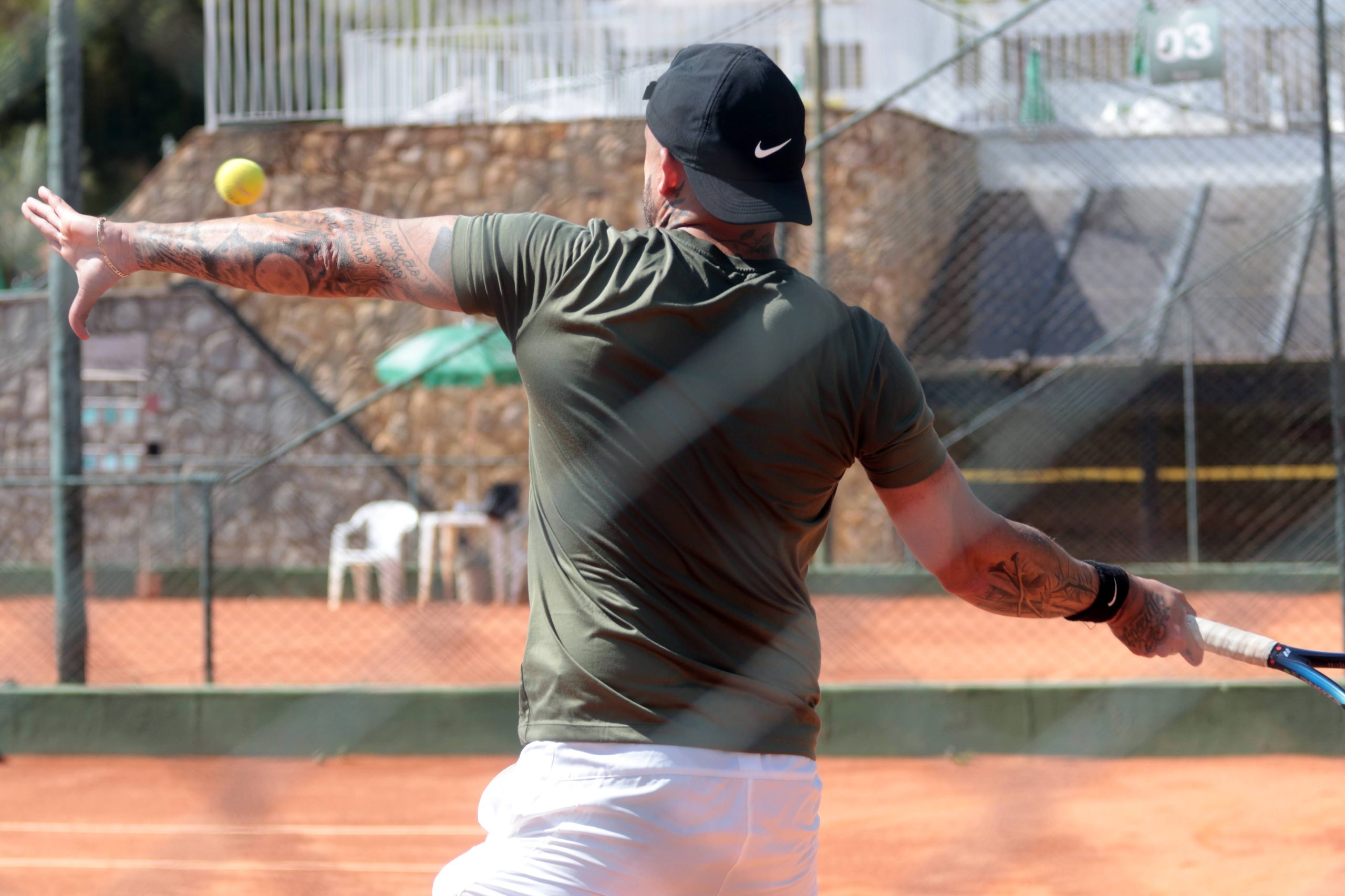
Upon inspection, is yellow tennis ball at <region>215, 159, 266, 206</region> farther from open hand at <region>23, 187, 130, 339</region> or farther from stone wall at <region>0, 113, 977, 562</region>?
stone wall at <region>0, 113, 977, 562</region>

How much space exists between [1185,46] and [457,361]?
5929 mm

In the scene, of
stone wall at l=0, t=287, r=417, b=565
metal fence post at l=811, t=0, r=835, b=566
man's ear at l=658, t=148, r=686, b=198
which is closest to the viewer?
man's ear at l=658, t=148, r=686, b=198

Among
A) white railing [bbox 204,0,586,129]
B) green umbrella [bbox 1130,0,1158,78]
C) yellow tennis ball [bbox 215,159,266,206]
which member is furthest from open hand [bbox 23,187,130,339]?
white railing [bbox 204,0,586,129]

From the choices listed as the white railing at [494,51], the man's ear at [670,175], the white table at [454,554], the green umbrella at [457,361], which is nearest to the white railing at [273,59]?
the white railing at [494,51]

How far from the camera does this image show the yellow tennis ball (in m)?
3.17

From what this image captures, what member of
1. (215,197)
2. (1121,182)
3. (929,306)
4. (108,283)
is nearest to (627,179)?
(929,306)

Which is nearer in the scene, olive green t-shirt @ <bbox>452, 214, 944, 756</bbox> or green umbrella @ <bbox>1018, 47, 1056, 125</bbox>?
olive green t-shirt @ <bbox>452, 214, 944, 756</bbox>

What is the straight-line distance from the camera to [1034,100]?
37.4ft

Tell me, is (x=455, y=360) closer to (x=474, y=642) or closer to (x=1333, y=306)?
(x=474, y=642)

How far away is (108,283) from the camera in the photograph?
1.82 m

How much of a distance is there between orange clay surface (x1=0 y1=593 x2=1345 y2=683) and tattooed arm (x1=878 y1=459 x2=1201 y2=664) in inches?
163

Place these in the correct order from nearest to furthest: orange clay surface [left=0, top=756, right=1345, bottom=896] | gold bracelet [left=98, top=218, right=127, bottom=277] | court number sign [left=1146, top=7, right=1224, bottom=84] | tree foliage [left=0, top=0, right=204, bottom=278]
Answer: gold bracelet [left=98, top=218, right=127, bottom=277] → orange clay surface [left=0, top=756, right=1345, bottom=896] → court number sign [left=1146, top=7, right=1224, bottom=84] → tree foliage [left=0, top=0, right=204, bottom=278]

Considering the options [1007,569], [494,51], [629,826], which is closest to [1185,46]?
[1007,569]

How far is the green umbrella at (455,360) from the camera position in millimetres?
10695
